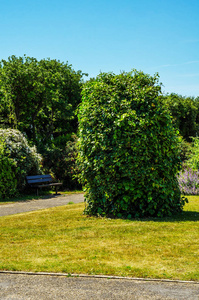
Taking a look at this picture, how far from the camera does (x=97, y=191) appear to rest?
914 centimetres

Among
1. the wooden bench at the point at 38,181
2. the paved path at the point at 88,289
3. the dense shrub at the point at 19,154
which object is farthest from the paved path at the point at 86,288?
the wooden bench at the point at 38,181

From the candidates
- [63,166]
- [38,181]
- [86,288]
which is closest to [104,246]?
[86,288]

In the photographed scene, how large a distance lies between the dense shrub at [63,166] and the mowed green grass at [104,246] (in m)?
10.4

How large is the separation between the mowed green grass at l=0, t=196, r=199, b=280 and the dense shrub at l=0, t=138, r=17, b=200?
5800 mm

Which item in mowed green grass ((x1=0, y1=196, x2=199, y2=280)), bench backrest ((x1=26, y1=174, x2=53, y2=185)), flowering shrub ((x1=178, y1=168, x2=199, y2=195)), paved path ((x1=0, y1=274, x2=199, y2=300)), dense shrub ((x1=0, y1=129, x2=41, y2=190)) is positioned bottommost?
paved path ((x1=0, y1=274, x2=199, y2=300))

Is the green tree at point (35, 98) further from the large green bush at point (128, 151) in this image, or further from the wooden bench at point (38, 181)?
the large green bush at point (128, 151)

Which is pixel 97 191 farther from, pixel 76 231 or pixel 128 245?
pixel 128 245

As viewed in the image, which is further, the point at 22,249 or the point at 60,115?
the point at 60,115

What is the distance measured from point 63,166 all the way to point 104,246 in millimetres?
14044

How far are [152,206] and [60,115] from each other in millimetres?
20748

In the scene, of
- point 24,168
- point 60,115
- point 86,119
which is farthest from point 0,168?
point 60,115

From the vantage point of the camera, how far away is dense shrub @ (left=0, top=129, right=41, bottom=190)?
15867 millimetres

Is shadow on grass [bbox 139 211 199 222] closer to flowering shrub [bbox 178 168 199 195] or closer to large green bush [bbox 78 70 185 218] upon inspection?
large green bush [bbox 78 70 185 218]

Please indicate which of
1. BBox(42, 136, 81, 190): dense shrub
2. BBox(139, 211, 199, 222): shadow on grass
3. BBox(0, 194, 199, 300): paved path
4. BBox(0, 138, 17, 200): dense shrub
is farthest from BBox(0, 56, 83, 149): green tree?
BBox(0, 194, 199, 300): paved path
